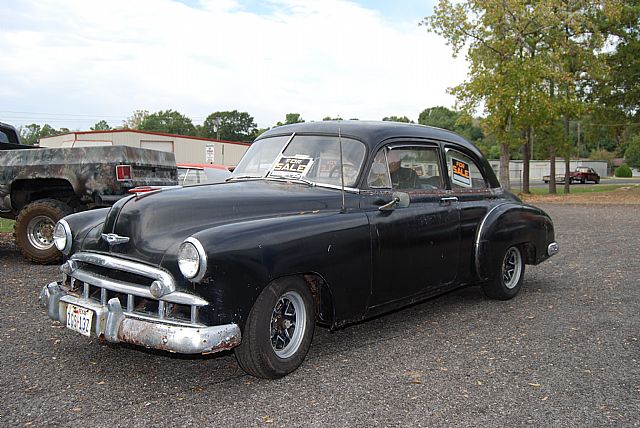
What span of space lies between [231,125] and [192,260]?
87749 millimetres

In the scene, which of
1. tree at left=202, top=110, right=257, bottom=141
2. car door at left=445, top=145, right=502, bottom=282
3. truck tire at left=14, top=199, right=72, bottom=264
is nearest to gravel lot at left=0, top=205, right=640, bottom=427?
car door at left=445, top=145, right=502, bottom=282

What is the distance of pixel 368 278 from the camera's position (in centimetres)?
423

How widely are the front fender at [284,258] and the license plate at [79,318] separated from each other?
783mm

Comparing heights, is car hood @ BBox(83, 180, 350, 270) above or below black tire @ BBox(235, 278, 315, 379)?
above

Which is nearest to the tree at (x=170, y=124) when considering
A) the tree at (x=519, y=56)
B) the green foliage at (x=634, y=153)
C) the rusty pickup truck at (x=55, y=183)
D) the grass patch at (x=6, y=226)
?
the green foliage at (x=634, y=153)

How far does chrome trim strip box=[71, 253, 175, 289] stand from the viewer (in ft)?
11.2

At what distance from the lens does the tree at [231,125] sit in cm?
8731

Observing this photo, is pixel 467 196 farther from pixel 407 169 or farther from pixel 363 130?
pixel 363 130

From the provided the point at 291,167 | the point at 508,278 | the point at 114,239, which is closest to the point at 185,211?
the point at 114,239

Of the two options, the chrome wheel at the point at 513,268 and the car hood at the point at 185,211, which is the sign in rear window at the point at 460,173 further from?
the car hood at the point at 185,211

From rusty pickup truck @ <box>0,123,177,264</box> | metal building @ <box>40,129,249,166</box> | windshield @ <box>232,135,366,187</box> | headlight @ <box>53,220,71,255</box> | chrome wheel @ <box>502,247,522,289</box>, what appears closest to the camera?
headlight @ <box>53,220,71,255</box>

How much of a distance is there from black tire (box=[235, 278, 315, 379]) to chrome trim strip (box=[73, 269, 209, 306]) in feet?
Answer: 1.26

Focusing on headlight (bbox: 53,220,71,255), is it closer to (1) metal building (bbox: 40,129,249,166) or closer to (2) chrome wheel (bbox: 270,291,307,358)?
(2) chrome wheel (bbox: 270,291,307,358)

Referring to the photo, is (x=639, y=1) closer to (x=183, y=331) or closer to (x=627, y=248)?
(x=627, y=248)
